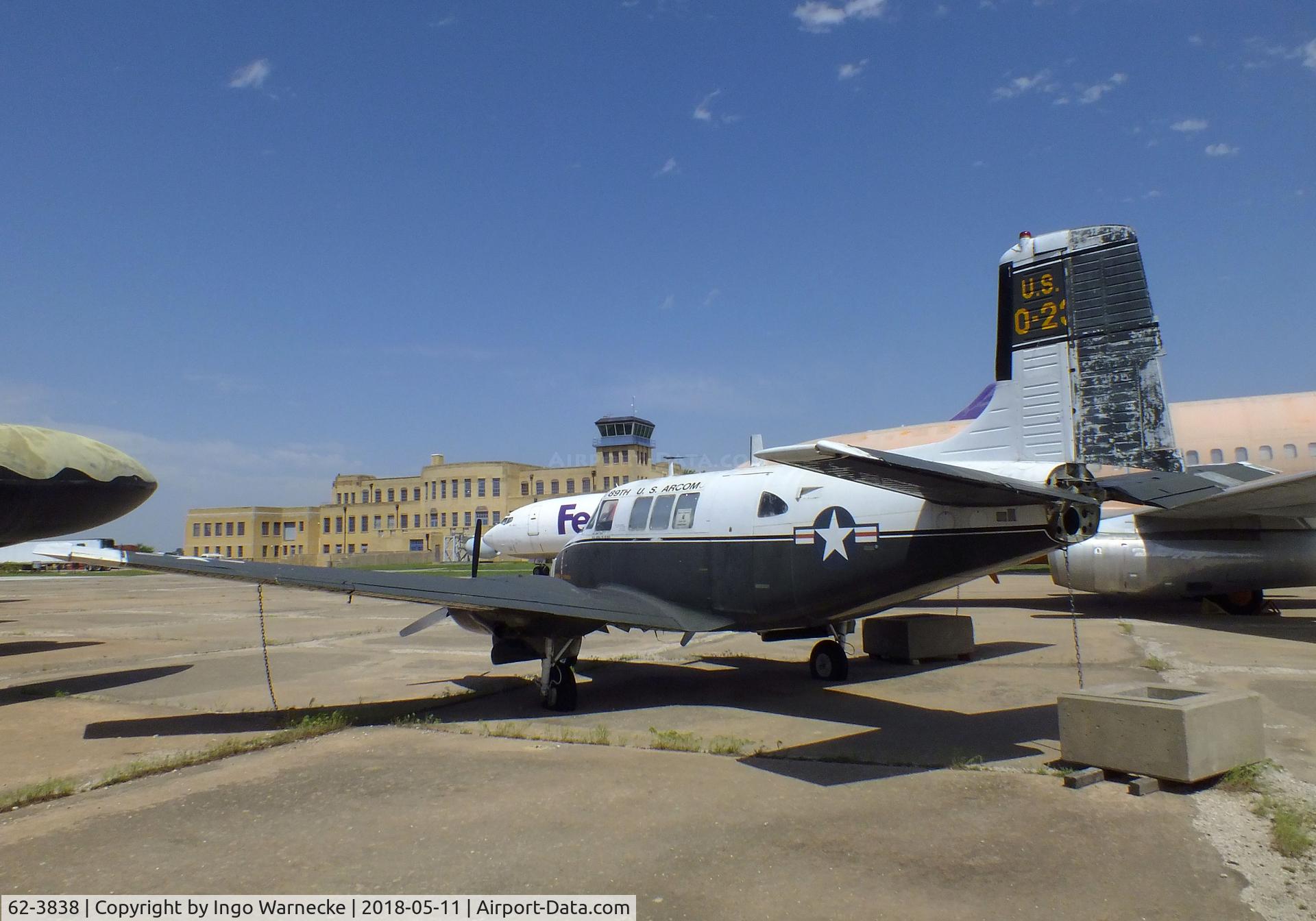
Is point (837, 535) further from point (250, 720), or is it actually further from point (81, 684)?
point (81, 684)

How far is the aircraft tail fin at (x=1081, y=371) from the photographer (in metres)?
9.12

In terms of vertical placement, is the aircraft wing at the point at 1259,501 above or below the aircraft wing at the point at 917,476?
above

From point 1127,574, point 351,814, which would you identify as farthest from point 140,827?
point 1127,574

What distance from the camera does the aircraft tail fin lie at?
29.9 ft

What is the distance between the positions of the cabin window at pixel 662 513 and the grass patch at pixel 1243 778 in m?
6.95

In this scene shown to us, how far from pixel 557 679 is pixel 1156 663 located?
9.56m

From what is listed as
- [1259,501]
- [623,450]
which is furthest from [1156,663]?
[623,450]

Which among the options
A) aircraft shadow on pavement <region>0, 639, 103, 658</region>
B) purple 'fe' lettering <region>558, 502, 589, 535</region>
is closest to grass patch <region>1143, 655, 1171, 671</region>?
purple 'fe' lettering <region>558, 502, 589, 535</region>

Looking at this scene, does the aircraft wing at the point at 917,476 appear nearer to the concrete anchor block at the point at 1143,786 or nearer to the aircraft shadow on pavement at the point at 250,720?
the concrete anchor block at the point at 1143,786

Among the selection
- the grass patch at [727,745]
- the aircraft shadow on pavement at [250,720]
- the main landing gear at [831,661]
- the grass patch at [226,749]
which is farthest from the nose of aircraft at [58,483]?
the main landing gear at [831,661]

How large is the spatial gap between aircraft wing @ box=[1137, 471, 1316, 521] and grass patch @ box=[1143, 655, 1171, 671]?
2624 millimetres

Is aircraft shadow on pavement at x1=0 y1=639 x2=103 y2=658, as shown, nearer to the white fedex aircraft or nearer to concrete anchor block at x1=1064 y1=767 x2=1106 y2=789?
the white fedex aircraft

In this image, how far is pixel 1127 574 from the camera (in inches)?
739

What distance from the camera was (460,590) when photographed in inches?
383
